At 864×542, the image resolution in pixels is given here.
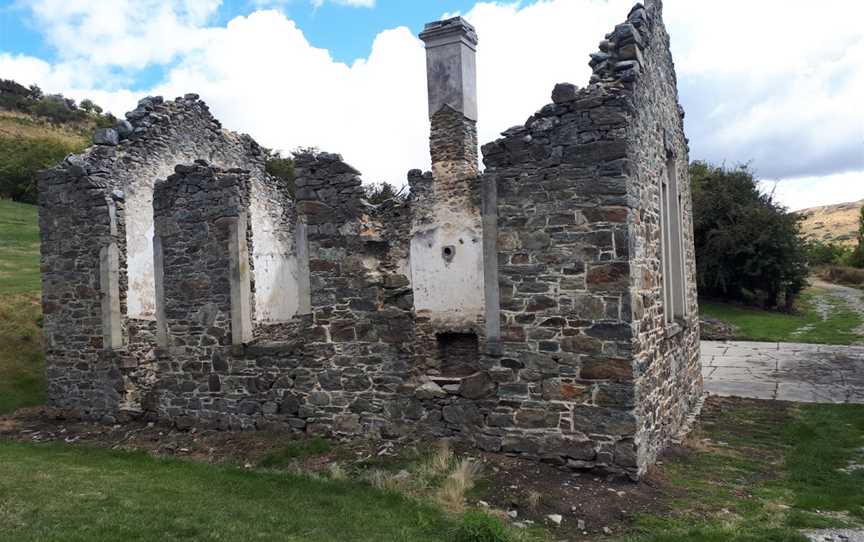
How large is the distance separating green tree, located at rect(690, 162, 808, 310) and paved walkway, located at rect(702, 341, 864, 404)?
8111mm

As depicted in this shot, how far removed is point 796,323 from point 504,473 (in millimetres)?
20438

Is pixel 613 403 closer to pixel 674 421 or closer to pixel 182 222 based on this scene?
pixel 674 421

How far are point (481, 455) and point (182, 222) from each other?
5.89 meters

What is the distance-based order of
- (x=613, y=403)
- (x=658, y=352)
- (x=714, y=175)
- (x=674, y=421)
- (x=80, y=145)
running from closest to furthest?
(x=613, y=403)
(x=658, y=352)
(x=674, y=421)
(x=714, y=175)
(x=80, y=145)

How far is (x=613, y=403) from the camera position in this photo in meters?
7.28

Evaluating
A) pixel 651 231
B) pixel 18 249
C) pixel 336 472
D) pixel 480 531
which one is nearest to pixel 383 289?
pixel 336 472

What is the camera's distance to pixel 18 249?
80.4ft

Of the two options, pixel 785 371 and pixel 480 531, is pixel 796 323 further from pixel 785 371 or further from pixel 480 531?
pixel 480 531

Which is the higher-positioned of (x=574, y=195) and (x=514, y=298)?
(x=574, y=195)

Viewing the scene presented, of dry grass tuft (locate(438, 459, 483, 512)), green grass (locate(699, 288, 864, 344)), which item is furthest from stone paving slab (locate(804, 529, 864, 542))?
green grass (locate(699, 288, 864, 344))

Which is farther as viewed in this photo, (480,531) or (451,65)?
(451,65)

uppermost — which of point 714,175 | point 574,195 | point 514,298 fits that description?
point 714,175

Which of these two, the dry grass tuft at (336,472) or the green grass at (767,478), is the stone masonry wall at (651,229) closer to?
the green grass at (767,478)

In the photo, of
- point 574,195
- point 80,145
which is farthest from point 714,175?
point 80,145
